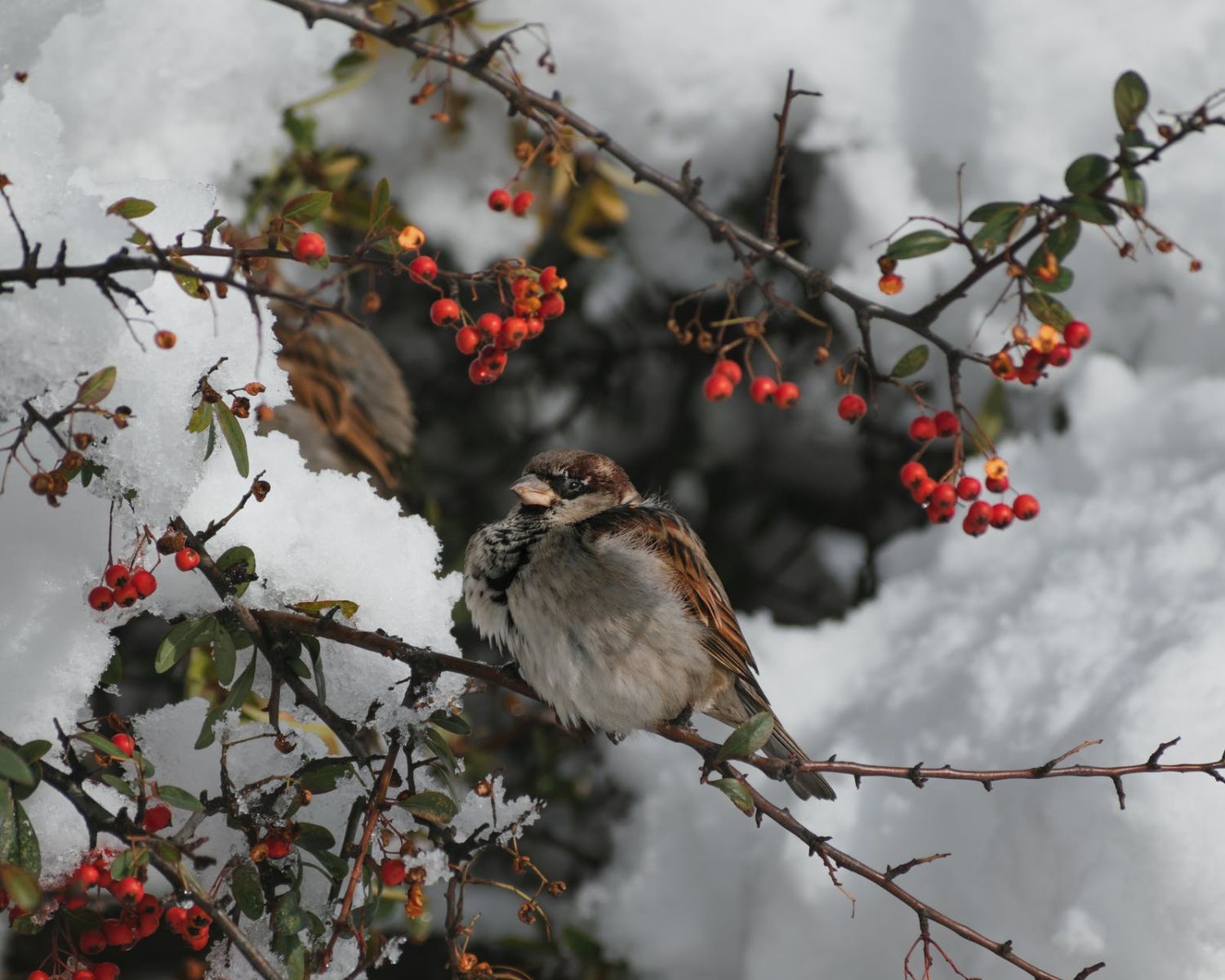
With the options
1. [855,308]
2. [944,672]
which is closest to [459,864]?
[855,308]

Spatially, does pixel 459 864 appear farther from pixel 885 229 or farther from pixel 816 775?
pixel 885 229

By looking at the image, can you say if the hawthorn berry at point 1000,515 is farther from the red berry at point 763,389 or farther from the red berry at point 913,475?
the red berry at point 763,389

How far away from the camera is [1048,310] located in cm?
151

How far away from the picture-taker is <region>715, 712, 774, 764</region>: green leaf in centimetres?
166

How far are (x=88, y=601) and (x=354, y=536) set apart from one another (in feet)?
1.43

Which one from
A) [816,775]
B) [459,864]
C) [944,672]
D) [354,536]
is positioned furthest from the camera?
[944,672]

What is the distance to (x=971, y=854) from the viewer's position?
2191mm

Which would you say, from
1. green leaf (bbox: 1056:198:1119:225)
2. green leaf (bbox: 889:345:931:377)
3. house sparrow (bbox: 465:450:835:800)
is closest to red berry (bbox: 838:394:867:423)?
green leaf (bbox: 889:345:931:377)

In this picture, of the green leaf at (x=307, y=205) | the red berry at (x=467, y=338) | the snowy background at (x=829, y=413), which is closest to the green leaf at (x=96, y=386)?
the snowy background at (x=829, y=413)

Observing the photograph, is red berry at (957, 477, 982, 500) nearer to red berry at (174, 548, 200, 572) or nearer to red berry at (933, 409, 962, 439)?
red berry at (933, 409, 962, 439)

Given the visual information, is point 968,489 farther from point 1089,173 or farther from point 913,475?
point 1089,173

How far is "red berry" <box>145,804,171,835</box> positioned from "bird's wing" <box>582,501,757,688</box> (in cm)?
92

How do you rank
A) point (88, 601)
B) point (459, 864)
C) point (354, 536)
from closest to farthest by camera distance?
1. point (88, 601)
2. point (459, 864)
3. point (354, 536)

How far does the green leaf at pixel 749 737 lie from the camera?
166 centimetres
